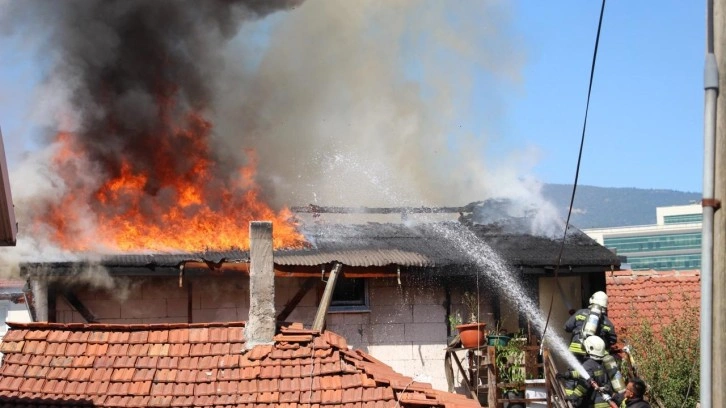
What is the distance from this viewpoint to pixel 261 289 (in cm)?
1211

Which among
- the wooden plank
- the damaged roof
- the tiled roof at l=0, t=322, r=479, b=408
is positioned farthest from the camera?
the wooden plank

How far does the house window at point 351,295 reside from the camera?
15375 millimetres

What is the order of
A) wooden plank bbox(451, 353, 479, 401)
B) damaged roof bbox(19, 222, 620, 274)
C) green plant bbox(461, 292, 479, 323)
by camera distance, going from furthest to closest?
green plant bbox(461, 292, 479, 323), wooden plank bbox(451, 353, 479, 401), damaged roof bbox(19, 222, 620, 274)

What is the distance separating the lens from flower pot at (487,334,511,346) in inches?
581

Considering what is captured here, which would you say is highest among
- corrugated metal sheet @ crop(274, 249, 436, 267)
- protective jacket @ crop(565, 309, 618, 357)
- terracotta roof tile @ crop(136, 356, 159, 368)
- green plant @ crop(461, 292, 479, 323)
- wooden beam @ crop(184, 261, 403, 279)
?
corrugated metal sheet @ crop(274, 249, 436, 267)

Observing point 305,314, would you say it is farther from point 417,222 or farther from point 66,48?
point 66,48

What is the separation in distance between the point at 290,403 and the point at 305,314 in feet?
13.9

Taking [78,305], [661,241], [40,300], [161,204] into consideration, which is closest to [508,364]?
[161,204]

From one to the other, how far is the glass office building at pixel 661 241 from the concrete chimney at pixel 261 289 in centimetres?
13403

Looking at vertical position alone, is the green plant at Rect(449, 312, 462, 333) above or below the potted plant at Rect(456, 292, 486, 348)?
above

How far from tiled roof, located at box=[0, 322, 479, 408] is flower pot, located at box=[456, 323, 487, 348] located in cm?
248

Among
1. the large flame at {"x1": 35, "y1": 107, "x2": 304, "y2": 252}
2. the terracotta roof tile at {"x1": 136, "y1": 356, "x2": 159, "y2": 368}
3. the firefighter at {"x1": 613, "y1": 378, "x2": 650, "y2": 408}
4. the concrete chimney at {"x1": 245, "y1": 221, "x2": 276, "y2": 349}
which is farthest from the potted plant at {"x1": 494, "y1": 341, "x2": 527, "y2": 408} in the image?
the terracotta roof tile at {"x1": 136, "y1": 356, "x2": 159, "y2": 368}

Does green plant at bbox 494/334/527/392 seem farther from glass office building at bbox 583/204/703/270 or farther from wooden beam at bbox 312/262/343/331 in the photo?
glass office building at bbox 583/204/703/270

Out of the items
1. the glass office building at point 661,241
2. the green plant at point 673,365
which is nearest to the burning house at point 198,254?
the green plant at point 673,365
